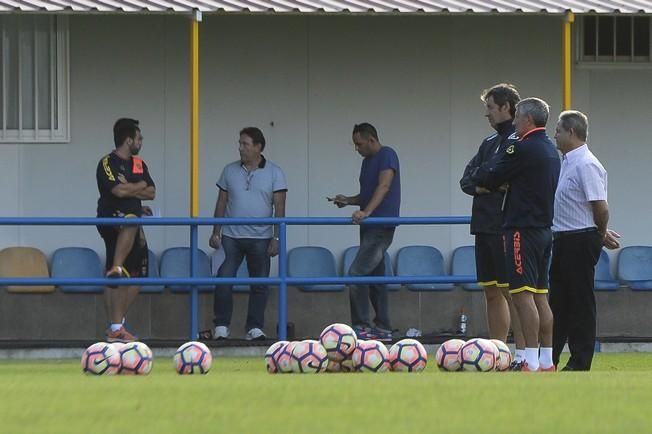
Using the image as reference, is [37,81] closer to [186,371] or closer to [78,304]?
[78,304]

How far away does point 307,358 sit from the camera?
1060 cm

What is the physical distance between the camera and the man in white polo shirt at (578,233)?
11.0 m

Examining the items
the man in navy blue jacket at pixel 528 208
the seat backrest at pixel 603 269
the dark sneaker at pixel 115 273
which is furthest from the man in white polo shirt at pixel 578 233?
the seat backrest at pixel 603 269

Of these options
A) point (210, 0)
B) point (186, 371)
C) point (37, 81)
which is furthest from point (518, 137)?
point (37, 81)

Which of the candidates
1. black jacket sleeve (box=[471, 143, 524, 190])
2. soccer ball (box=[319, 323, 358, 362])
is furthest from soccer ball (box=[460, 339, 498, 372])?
black jacket sleeve (box=[471, 143, 524, 190])

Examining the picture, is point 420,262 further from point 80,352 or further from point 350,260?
point 80,352

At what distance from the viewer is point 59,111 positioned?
15.7 meters

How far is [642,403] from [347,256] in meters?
7.92

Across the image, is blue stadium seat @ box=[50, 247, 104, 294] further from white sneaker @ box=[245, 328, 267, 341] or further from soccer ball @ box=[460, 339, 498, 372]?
soccer ball @ box=[460, 339, 498, 372]

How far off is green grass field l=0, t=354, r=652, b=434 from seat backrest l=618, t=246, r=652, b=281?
574 cm

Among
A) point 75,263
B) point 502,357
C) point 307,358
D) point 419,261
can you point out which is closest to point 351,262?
point 419,261

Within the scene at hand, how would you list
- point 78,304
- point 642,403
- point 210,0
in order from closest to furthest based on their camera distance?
point 642,403
point 210,0
point 78,304

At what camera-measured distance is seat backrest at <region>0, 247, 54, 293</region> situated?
15.5 meters

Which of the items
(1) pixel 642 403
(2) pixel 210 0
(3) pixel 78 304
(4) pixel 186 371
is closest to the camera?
(1) pixel 642 403
